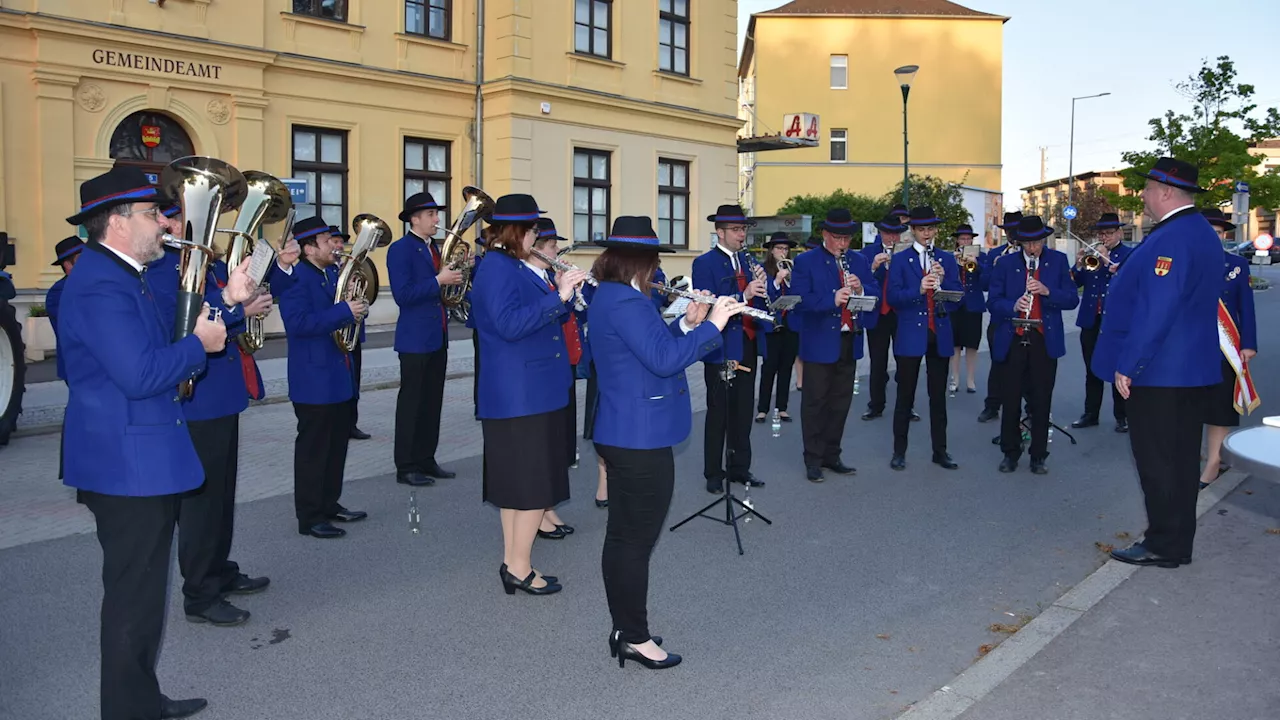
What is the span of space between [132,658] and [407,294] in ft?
14.9

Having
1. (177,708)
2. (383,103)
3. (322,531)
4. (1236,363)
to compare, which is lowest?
(177,708)

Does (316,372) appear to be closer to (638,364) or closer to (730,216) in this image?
(638,364)

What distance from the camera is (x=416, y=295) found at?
26.9 feet

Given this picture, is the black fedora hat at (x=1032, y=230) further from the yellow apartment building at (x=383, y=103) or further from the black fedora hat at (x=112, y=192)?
the yellow apartment building at (x=383, y=103)

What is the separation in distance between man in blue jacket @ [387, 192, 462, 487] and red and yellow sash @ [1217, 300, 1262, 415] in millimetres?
5630

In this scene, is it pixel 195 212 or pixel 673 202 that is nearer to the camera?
pixel 195 212

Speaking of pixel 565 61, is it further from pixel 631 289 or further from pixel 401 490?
pixel 631 289

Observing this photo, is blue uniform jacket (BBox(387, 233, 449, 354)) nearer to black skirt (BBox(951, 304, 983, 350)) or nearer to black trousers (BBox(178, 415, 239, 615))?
black trousers (BBox(178, 415, 239, 615))

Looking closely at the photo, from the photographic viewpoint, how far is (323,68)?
64.6 ft

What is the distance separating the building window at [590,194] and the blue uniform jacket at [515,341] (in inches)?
704

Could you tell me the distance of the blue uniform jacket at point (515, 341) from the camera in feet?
18.1

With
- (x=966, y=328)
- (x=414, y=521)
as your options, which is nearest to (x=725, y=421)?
(x=414, y=521)

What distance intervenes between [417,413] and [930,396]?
437cm

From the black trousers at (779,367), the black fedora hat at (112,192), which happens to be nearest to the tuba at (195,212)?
the black fedora hat at (112,192)
